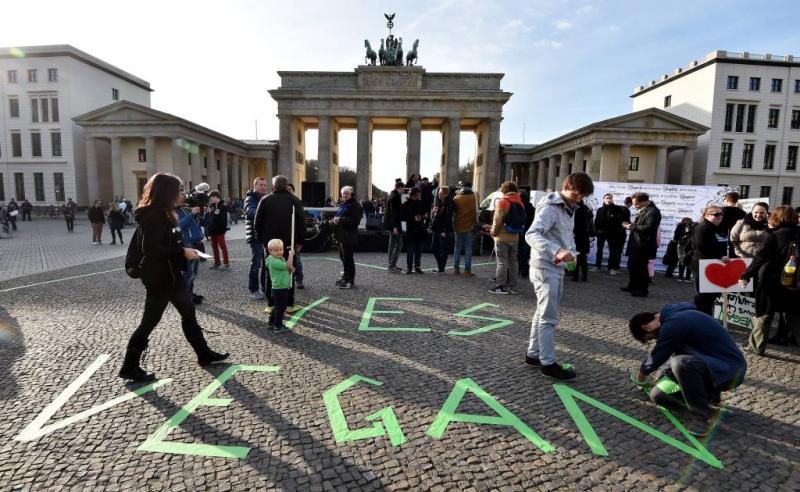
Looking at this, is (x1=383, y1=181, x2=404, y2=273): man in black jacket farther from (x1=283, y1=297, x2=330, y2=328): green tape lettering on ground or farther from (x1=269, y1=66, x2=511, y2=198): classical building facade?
(x1=269, y1=66, x2=511, y2=198): classical building facade

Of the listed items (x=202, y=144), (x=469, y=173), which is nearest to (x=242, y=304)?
(x=202, y=144)

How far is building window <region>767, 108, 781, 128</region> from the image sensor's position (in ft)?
149

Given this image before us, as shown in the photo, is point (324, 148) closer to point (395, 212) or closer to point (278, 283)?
point (395, 212)

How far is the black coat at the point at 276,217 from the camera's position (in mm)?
6090

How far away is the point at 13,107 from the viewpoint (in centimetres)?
4569

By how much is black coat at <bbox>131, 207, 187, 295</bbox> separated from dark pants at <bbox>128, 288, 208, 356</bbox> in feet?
0.30

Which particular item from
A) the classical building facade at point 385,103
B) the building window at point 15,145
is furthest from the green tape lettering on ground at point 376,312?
the building window at point 15,145

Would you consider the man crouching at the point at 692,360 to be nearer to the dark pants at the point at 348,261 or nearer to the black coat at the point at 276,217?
the black coat at the point at 276,217

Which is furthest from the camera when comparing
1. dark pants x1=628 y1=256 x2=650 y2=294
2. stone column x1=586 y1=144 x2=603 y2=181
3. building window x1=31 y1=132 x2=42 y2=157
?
building window x1=31 y1=132 x2=42 y2=157

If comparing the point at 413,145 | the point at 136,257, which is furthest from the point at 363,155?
the point at 136,257

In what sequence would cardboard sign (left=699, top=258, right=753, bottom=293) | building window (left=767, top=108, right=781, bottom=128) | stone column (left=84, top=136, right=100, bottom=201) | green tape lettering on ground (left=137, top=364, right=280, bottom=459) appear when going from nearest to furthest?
green tape lettering on ground (left=137, top=364, right=280, bottom=459)
cardboard sign (left=699, top=258, right=753, bottom=293)
stone column (left=84, top=136, right=100, bottom=201)
building window (left=767, top=108, right=781, bottom=128)

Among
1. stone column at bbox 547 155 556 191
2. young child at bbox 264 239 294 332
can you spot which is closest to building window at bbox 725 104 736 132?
stone column at bbox 547 155 556 191

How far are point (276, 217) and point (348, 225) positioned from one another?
1.79m

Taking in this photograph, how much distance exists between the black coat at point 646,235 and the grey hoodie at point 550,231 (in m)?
4.81
